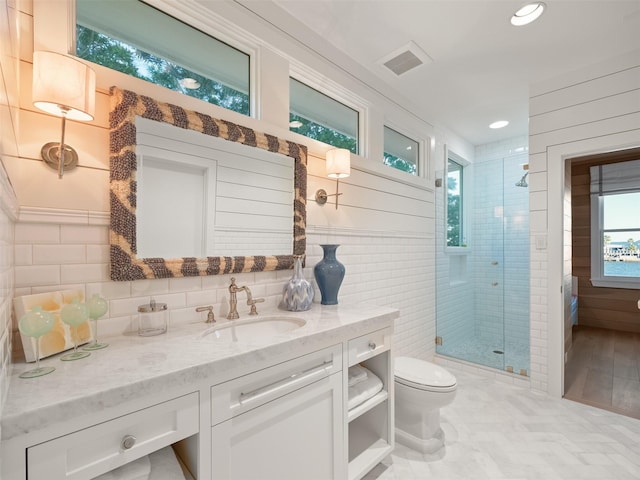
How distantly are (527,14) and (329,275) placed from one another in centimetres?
208

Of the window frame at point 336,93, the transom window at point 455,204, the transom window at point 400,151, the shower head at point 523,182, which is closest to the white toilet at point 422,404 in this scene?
the window frame at point 336,93

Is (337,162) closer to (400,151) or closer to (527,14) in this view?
(400,151)

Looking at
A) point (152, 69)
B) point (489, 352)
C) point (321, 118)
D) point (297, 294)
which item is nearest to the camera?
point (152, 69)

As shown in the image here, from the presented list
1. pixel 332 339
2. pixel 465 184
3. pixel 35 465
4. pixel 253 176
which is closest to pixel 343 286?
pixel 332 339

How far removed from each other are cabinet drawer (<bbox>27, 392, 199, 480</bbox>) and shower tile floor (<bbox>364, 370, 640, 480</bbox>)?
4.36 feet

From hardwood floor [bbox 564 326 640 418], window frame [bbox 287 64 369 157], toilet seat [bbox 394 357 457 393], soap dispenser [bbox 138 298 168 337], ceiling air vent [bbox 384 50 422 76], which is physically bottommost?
hardwood floor [bbox 564 326 640 418]

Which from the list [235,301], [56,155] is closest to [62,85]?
[56,155]

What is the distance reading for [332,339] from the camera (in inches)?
58.7

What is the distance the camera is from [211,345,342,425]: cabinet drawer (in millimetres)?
1083

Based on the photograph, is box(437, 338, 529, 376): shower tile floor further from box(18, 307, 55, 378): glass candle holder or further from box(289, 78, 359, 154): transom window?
box(18, 307, 55, 378): glass candle holder

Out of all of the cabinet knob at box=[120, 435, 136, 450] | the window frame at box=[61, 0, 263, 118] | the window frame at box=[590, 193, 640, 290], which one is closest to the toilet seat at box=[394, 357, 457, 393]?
the cabinet knob at box=[120, 435, 136, 450]

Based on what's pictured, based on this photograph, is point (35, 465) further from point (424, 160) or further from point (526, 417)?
point (424, 160)

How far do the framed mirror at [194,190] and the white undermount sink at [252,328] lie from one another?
29cm

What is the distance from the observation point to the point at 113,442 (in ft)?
2.87
